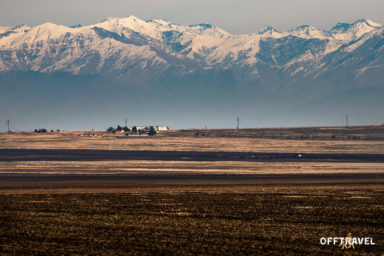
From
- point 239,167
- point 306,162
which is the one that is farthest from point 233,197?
point 306,162

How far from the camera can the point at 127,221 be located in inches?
1626

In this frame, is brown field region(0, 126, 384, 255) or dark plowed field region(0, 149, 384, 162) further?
dark plowed field region(0, 149, 384, 162)

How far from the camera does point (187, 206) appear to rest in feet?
159

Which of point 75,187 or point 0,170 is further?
point 0,170

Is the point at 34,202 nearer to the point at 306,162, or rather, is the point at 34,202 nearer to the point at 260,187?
the point at 260,187

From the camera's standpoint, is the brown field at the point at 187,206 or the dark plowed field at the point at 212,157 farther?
the dark plowed field at the point at 212,157

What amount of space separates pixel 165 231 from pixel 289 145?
380 feet

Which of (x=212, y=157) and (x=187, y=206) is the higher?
(x=212, y=157)

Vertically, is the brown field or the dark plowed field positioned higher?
the dark plowed field

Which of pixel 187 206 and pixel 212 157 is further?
pixel 212 157

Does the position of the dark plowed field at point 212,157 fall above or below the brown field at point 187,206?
above

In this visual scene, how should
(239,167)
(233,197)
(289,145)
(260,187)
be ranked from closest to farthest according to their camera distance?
1. (233,197)
2. (260,187)
3. (239,167)
4. (289,145)

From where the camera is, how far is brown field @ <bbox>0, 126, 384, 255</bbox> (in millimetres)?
33906

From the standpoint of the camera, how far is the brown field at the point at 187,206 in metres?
33.9
